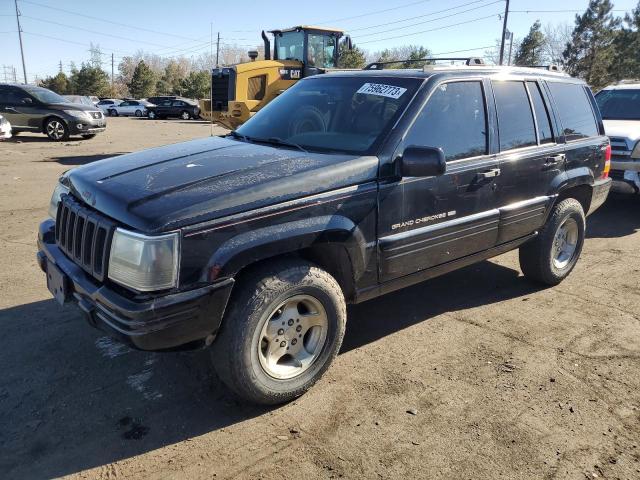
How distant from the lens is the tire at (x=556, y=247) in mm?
4676

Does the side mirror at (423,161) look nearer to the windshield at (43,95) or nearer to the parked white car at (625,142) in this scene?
the parked white car at (625,142)

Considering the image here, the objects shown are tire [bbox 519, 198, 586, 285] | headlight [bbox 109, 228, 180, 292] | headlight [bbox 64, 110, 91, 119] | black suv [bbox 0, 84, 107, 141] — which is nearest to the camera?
headlight [bbox 109, 228, 180, 292]

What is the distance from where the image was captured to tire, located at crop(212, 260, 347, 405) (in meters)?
2.71

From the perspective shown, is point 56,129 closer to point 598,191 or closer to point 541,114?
point 541,114

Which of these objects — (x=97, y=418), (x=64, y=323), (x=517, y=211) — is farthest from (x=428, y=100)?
(x=64, y=323)

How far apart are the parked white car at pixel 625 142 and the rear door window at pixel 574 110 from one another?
275 centimetres

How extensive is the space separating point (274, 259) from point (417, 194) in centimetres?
112

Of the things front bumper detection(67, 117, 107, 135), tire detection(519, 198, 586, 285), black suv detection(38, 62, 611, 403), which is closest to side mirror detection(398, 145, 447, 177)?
black suv detection(38, 62, 611, 403)

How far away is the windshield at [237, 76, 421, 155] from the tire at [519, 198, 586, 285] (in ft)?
6.81

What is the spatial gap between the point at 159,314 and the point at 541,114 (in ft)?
12.1

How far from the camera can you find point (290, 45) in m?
13.9

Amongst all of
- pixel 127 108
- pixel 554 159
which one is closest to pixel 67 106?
pixel 554 159

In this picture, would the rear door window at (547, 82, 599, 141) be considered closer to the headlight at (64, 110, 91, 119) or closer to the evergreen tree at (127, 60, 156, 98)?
the headlight at (64, 110, 91, 119)

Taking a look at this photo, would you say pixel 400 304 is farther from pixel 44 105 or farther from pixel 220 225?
pixel 44 105
